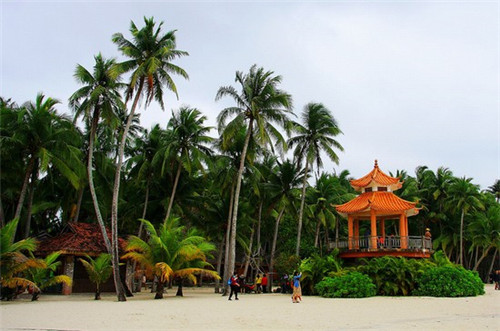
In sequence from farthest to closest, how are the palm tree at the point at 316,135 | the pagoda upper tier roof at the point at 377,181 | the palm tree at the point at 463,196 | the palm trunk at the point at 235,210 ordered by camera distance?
1. the palm tree at the point at 463,196
2. the palm tree at the point at 316,135
3. the pagoda upper tier roof at the point at 377,181
4. the palm trunk at the point at 235,210

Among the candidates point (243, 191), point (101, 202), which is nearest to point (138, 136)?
point (101, 202)

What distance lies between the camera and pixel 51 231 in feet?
118

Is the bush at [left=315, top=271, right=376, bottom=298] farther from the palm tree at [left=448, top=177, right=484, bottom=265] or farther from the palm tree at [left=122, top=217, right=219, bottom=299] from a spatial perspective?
the palm tree at [left=448, top=177, right=484, bottom=265]

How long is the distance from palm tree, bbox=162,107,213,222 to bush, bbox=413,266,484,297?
591 inches

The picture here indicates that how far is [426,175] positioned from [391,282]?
86.3 feet

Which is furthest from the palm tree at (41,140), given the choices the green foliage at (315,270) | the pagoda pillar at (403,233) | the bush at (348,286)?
the pagoda pillar at (403,233)

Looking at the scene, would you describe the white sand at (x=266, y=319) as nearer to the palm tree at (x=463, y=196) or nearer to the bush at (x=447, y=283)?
the bush at (x=447, y=283)

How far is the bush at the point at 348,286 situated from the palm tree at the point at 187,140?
36.6 feet

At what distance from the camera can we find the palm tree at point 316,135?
32.8 m

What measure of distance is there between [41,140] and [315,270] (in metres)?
16.6

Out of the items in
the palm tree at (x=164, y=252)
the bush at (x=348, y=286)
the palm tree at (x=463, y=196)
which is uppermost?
the palm tree at (x=463, y=196)

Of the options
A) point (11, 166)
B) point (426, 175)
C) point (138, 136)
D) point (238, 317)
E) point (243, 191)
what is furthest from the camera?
point (426, 175)

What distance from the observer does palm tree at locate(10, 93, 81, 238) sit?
23.6 meters

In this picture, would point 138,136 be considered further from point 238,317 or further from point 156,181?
point 238,317
